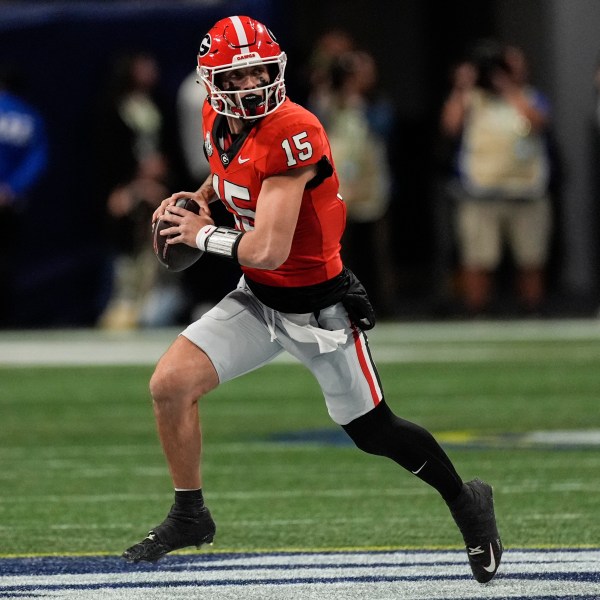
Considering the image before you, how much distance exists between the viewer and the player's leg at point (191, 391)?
5938 mm

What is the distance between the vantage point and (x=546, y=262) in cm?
1870

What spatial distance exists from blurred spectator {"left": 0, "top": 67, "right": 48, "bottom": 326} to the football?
983 centimetres

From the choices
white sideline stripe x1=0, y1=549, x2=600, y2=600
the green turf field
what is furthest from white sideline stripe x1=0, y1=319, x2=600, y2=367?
white sideline stripe x1=0, y1=549, x2=600, y2=600

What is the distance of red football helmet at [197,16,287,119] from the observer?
19.6 ft

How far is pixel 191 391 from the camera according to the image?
593 centimetres

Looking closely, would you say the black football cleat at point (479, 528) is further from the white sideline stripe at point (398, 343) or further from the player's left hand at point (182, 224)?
the white sideline stripe at point (398, 343)

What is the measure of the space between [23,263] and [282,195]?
1109 centimetres

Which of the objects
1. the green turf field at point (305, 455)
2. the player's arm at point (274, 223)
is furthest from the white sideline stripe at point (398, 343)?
the player's arm at point (274, 223)

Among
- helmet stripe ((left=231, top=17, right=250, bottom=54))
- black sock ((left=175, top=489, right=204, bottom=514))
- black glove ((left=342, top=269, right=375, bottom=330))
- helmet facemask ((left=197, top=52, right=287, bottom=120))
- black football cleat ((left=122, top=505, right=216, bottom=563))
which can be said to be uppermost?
helmet stripe ((left=231, top=17, right=250, bottom=54))

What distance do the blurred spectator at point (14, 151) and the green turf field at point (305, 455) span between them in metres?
2.42

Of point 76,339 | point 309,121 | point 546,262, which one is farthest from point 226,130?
point 546,262

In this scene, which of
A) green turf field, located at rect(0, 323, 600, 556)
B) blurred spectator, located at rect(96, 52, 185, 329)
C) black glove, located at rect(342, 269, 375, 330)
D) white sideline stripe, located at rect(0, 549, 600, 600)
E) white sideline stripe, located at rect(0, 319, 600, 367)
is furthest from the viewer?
blurred spectator, located at rect(96, 52, 185, 329)

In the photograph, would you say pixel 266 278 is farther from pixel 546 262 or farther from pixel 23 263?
pixel 546 262

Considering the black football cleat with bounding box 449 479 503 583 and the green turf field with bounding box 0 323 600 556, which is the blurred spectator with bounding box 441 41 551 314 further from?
the black football cleat with bounding box 449 479 503 583
